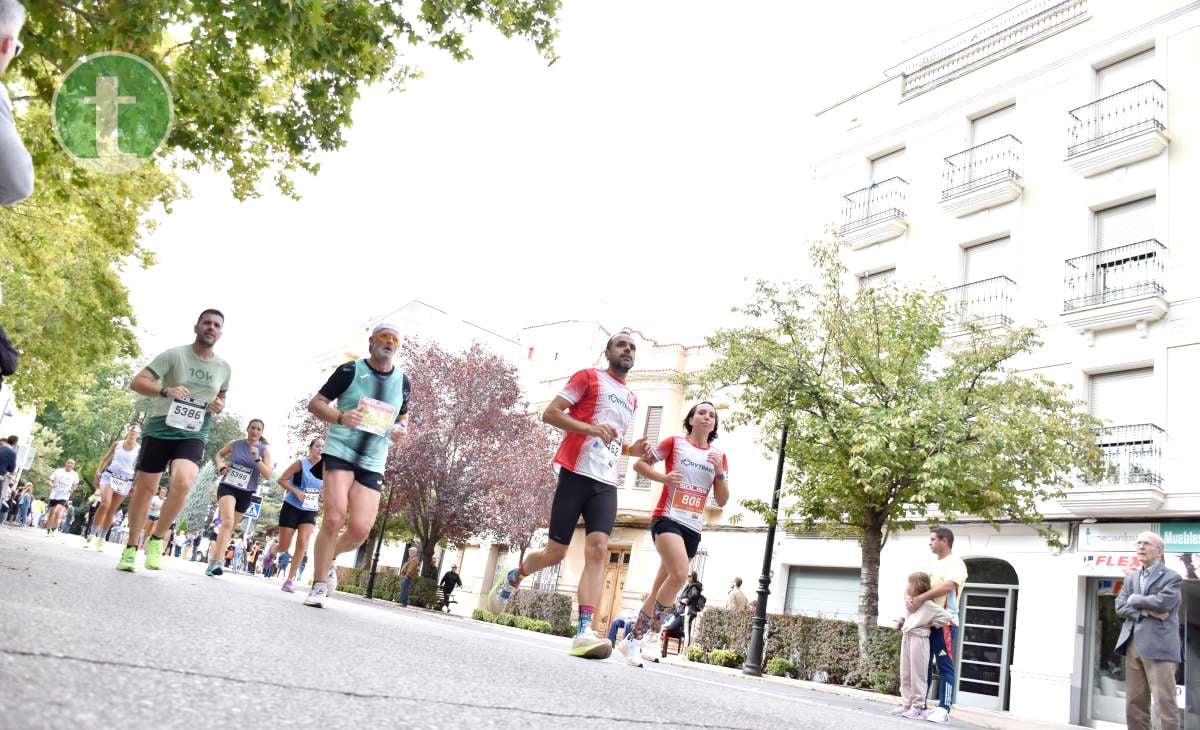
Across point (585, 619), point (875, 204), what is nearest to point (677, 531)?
point (585, 619)

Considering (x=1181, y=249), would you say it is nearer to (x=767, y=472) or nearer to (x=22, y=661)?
(x=767, y=472)

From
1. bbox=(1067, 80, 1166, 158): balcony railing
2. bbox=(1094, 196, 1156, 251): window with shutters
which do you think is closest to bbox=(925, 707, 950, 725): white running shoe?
bbox=(1094, 196, 1156, 251): window with shutters

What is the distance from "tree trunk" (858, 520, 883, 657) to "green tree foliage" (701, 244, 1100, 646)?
1.0 inches

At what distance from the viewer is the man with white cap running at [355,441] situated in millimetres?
7035

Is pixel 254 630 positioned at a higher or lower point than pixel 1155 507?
lower

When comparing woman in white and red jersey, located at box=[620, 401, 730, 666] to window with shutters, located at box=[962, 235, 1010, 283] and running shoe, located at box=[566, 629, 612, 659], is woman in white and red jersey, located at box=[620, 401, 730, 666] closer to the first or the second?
running shoe, located at box=[566, 629, 612, 659]

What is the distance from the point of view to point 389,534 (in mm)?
36531

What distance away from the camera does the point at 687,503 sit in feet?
24.1

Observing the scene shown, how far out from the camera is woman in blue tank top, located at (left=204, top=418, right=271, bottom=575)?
445 inches

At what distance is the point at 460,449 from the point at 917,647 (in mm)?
21446

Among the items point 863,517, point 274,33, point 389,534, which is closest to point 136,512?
point 274,33

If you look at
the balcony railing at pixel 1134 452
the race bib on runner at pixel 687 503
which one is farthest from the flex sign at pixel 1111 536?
the race bib on runner at pixel 687 503

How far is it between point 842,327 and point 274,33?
1193 cm

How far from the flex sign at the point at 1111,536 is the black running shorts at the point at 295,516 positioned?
598 inches
